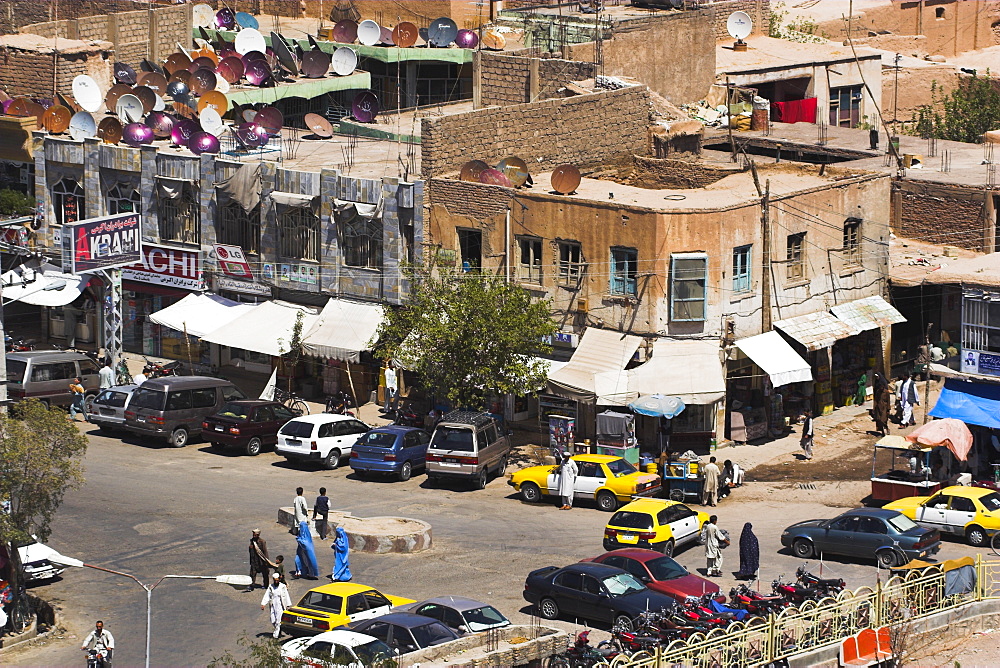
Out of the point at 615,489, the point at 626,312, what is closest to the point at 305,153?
the point at 626,312

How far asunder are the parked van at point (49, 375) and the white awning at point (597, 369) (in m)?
13.3

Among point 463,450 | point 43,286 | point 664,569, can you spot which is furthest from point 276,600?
point 43,286

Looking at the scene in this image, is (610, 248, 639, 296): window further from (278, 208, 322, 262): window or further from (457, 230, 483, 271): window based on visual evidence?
(278, 208, 322, 262): window

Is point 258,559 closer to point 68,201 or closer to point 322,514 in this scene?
point 322,514

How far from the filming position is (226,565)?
37.4 metres

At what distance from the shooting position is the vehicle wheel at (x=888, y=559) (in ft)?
121

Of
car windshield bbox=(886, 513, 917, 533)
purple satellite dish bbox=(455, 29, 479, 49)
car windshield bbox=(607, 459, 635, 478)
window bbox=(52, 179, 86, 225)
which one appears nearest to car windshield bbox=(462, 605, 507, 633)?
car windshield bbox=(886, 513, 917, 533)

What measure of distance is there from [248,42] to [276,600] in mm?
39165

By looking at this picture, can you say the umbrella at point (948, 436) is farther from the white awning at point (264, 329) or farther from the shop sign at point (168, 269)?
the shop sign at point (168, 269)

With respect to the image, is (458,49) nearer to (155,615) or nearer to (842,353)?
(842,353)

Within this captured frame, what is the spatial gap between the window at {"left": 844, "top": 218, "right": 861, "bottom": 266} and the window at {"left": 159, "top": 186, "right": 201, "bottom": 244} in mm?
19176

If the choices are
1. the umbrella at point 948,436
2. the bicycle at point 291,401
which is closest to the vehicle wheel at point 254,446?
the bicycle at point 291,401

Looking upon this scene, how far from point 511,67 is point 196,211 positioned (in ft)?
37.6

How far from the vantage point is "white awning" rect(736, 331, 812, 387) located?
154 feet
